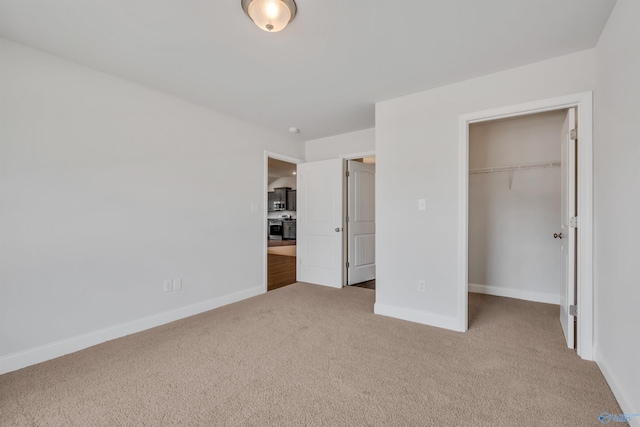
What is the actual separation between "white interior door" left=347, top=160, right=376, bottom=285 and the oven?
611cm

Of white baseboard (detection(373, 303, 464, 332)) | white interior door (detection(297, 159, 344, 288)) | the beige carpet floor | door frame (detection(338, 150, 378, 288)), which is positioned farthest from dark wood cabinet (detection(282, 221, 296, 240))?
the beige carpet floor

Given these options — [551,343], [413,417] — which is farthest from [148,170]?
[551,343]

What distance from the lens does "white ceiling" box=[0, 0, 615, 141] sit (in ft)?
5.46

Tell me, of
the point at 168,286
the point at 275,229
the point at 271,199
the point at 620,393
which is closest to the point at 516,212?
the point at 620,393

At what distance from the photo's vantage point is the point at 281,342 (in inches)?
92.4

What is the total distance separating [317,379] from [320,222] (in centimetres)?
269

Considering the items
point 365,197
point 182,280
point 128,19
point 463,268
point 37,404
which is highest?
point 128,19

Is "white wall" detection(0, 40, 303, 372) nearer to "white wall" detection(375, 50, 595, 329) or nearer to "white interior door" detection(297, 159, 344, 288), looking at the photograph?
"white interior door" detection(297, 159, 344, 288)

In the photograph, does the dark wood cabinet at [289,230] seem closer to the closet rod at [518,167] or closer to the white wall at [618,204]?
the closet rod at [518,167]

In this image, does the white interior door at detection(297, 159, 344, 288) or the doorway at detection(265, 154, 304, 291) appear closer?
the white interior door at detection(297, 159, 344, 288)

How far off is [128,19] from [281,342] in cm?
257

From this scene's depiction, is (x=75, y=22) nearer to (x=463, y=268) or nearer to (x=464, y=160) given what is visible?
(x=464, y=160)

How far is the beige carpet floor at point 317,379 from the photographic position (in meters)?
1.49

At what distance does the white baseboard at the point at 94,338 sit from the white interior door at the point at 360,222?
6.41 feet
